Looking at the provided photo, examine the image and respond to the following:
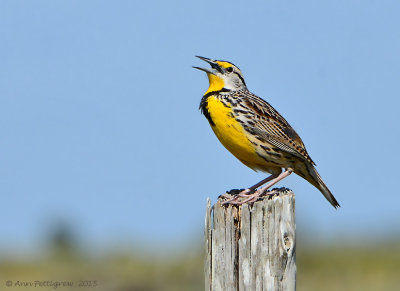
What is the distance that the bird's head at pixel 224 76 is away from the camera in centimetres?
709

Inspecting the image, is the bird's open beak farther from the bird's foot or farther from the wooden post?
the wooden post

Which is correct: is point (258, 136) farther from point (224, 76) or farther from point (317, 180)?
point (224, 76)

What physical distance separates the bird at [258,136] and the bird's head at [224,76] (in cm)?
4

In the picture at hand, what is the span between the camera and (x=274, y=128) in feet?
22.3

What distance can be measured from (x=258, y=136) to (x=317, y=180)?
1.73ft

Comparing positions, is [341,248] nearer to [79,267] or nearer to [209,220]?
[79,267]

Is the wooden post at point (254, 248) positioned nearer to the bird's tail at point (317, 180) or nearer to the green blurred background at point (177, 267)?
the bird's tail at point (317, 180)

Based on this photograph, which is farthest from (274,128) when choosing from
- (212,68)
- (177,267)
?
(177,267)

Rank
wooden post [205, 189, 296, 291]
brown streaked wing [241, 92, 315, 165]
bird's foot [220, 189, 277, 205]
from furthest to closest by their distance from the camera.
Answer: brown streaked wing [241, 92, 315, 165], bird's foot [220, 189, 277, 205], wooden post [205, 189, 296, 291]

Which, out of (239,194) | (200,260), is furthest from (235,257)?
(200,260)

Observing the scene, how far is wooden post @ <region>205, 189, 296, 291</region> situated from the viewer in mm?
4660

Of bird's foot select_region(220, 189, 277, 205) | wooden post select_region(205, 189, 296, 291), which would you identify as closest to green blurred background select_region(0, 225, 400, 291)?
bird's foot select_region(220, 189, 277, 205)

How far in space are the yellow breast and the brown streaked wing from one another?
13cm

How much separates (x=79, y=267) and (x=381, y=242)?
3.95 m
